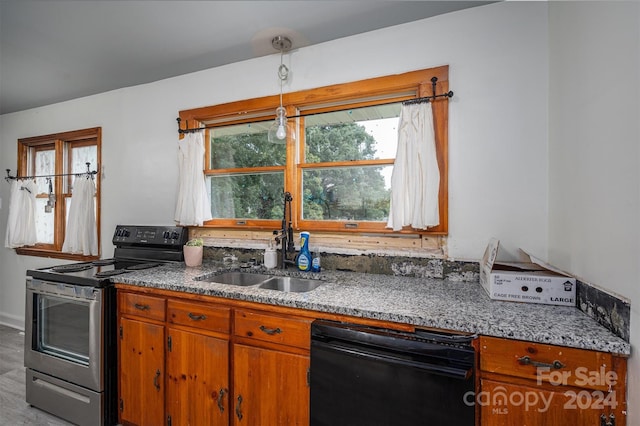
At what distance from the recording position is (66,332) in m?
2.02

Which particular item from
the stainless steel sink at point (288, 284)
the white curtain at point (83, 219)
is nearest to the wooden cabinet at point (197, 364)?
the stainless steel sink at point (288, 284)

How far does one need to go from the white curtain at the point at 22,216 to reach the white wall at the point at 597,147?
4.95 metres

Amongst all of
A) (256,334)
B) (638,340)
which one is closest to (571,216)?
(638,340)

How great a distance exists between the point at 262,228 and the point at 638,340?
2020 mm

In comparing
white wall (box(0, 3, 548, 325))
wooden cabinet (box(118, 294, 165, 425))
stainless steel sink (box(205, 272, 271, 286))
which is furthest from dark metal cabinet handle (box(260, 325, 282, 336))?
white wall (box(0, 3, 548, 325))

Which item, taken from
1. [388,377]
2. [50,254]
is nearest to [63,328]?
[50,254]

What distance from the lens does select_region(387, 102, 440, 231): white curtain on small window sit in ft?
5.90

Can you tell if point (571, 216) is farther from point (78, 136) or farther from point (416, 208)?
point (78, 136)

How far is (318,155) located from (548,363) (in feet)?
5.65

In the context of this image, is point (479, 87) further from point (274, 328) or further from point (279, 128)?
point (274, 328)

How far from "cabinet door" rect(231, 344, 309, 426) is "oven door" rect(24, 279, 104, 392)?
39.1 inches

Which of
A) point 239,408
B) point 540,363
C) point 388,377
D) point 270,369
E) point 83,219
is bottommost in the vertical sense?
point 239,408

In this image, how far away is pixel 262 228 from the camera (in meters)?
2.34

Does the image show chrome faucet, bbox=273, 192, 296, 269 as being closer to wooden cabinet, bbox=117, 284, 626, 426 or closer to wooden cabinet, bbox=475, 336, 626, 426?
wooden cabinet, bbox=117, 284, 626, 426
